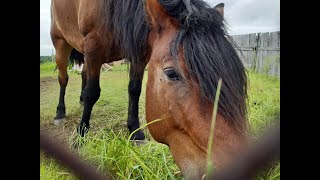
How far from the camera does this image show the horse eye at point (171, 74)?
3.40 feet

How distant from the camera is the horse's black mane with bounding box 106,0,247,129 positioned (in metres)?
0.91

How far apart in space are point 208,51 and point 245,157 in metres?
0.70

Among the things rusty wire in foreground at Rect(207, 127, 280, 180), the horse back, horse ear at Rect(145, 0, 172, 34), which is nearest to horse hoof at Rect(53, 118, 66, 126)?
the horse back

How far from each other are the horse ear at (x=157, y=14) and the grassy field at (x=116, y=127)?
0.43 metres

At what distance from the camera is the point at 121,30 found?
Result: 1.51m

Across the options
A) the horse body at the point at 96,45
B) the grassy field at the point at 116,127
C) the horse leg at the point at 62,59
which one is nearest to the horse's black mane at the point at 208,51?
the grassy field at the point at 116,127

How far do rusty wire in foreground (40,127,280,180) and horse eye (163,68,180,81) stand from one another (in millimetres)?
698

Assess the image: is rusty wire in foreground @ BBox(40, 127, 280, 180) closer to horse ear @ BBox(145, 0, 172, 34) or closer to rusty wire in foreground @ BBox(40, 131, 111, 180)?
rusty wire in foreground @ BBox(40, 131, 111, 180)

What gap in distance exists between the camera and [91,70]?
211 centimetres
